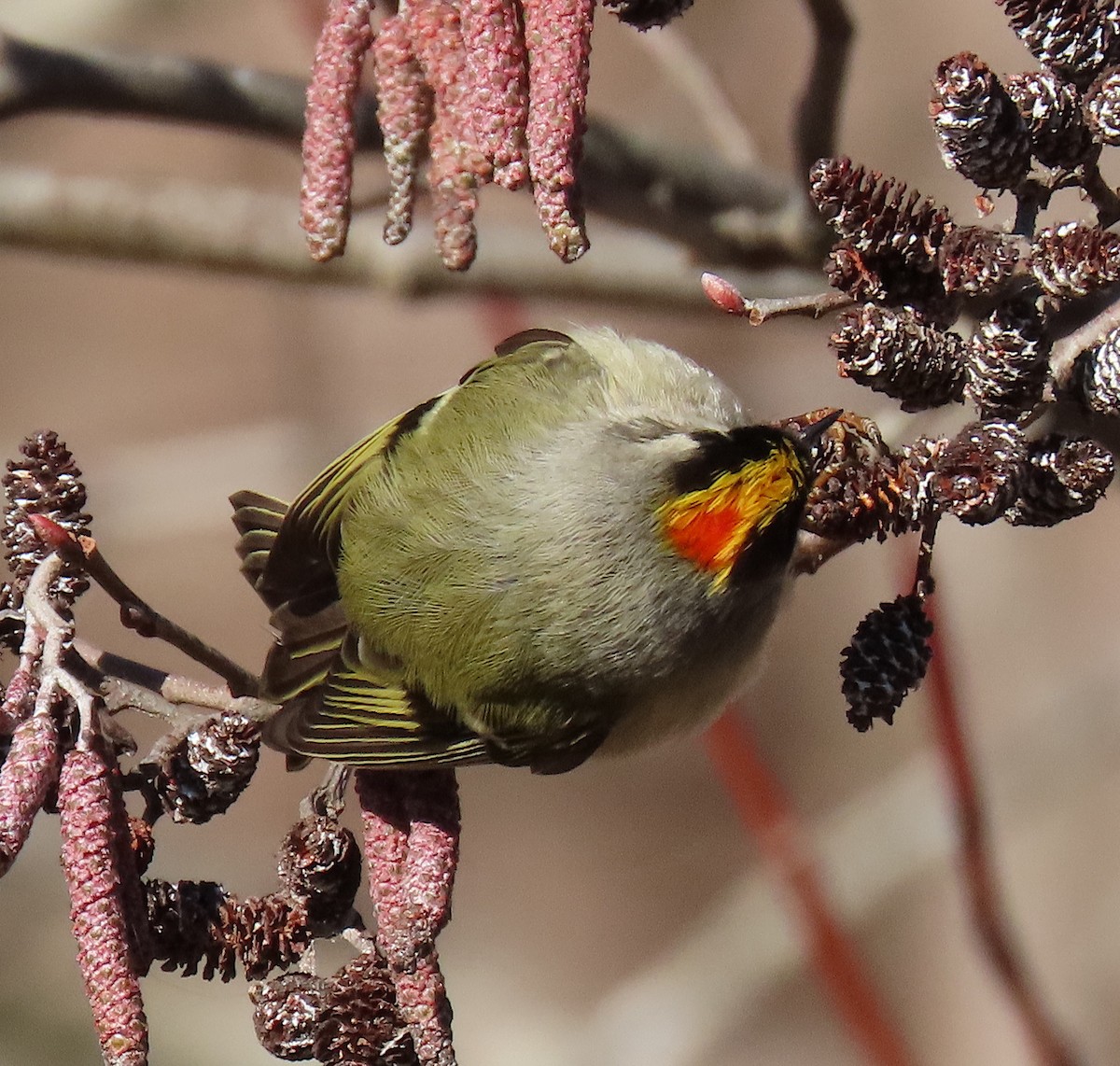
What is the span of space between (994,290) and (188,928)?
2.78 feet

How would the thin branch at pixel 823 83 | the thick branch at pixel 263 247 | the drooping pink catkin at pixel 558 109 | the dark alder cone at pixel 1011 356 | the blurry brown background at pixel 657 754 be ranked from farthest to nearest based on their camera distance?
the blurry brown background at pixel 657 754, the thick branch at pixel 263 247, the thin branch at pixel 823 83, the dark alder cone at pixel 1011 356, the drooping pink catkin at pixel 558 109

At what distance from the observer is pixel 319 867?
136cm

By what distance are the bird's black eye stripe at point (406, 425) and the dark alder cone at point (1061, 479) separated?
90 cm

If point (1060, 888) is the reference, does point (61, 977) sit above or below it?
A: above

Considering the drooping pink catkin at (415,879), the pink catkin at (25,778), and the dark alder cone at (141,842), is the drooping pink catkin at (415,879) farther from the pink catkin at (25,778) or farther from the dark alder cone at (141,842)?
the pink catkin at (25,778)

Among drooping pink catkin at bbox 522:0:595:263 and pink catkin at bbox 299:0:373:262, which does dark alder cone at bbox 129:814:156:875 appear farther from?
drooping pink catkin at bbox 522:0:595:263

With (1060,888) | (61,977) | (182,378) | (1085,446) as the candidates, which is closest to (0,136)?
(182,378)

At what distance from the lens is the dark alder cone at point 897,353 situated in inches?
46.9

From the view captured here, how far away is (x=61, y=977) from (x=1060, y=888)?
2.40 metres

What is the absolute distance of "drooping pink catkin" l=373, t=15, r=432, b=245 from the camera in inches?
47.9

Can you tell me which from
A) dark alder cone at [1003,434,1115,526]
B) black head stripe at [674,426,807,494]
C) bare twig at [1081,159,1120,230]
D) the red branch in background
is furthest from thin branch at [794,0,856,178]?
the red branch in background

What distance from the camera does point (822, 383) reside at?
10.6 feet

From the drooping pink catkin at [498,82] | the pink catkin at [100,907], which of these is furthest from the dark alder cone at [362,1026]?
the drooping pink catkin at [498,82]

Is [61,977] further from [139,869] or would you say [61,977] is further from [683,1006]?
[139,869]
